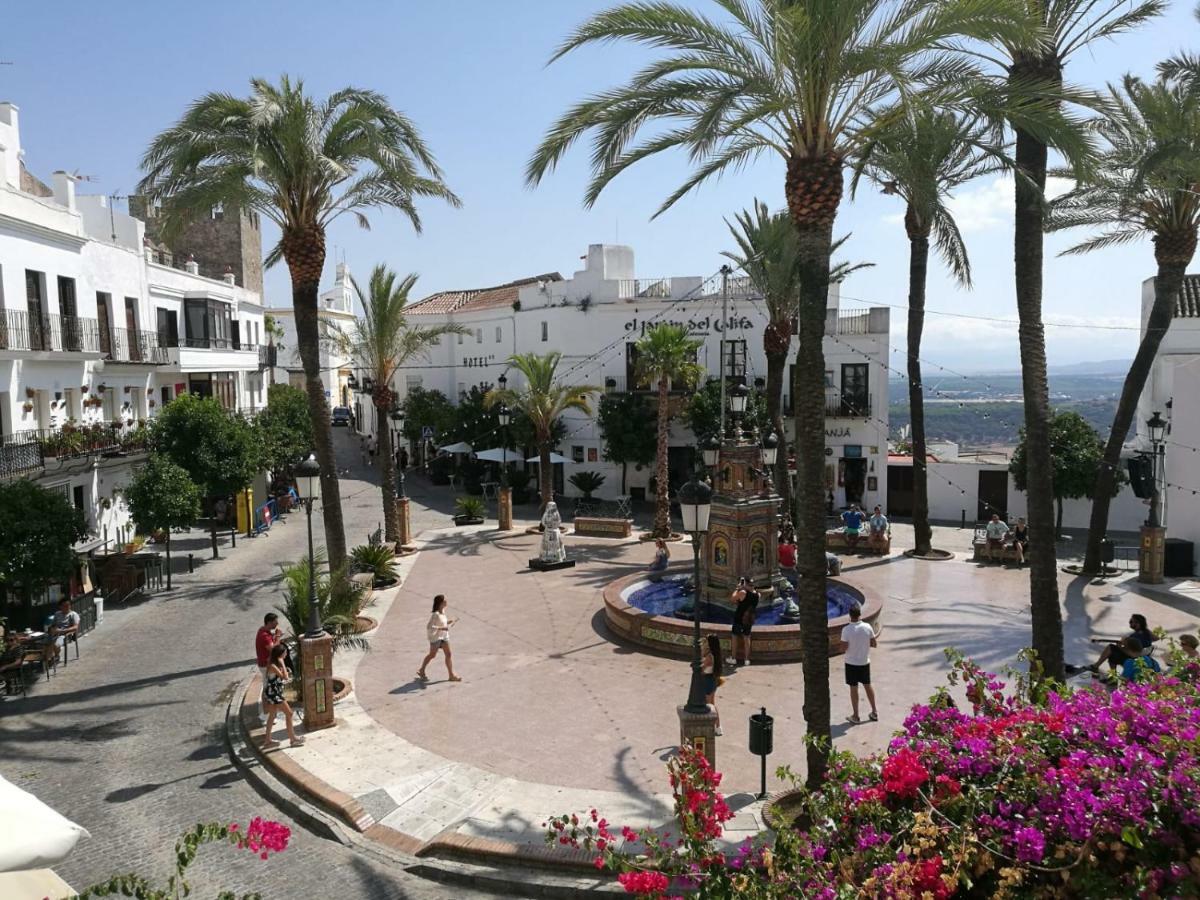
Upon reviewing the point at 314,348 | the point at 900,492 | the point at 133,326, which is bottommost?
the point at 900,492

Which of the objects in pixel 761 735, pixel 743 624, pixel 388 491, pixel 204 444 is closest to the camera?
pixel 761 735

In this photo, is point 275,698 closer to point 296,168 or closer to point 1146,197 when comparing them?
point 296,168

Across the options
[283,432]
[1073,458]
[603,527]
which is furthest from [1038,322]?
[283,432]

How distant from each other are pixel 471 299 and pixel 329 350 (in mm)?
20248

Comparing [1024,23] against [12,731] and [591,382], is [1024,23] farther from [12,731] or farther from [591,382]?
[591,382]

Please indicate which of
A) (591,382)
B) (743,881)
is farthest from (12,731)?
(591,382)

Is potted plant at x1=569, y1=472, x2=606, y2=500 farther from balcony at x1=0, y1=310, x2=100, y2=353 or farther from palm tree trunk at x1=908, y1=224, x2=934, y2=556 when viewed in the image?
balcony at x1=0, y1=310, x2=100, y2=353

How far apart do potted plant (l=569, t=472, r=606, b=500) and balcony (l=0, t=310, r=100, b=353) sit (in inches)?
660

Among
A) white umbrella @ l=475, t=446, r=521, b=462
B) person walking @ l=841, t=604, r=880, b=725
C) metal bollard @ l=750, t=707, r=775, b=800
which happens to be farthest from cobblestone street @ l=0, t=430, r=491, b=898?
white umbrella @ l=475, t=446, r=521, b=462

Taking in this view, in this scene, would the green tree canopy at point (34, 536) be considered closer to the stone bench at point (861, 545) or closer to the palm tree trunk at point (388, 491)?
the palm tree trunk at point (388, 491)

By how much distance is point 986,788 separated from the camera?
5.29 metres

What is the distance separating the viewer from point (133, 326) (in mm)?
25781

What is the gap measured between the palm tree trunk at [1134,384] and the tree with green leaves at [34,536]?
2098 centimetres

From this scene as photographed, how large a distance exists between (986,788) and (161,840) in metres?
7.66
